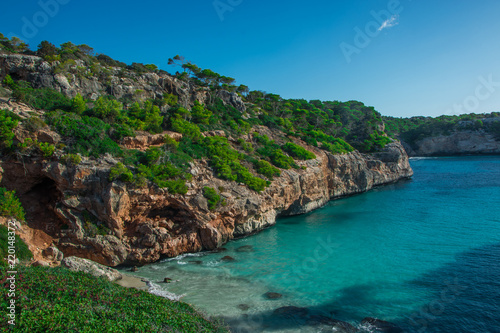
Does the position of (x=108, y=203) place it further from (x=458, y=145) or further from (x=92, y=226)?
(x=458, y=145)

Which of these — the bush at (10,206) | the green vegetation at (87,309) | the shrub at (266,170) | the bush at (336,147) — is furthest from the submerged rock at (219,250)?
the bush at (336,147)

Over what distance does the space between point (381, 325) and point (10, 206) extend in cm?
2245

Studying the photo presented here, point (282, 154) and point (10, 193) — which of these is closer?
point (10, 193)

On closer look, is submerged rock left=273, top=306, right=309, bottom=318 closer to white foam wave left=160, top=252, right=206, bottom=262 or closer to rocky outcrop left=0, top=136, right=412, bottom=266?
white foam wave left=160, top=252, right=206, bottom=262

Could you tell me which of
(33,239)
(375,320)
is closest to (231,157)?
(33,239)

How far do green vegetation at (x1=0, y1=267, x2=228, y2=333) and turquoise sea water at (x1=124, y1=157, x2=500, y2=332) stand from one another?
10.6ft

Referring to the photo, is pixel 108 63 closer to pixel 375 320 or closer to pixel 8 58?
pixel 8 58

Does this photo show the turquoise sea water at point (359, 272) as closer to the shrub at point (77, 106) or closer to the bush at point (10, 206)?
the bush at point (10, 206)

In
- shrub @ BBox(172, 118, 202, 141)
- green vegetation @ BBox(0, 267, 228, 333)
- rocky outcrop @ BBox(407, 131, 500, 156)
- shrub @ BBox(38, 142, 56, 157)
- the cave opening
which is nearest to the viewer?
green vegetation @ BBox(0, 267, 228, 333)

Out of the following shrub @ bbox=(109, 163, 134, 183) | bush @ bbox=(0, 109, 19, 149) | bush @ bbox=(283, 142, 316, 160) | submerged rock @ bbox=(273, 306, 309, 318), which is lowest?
submerged rock @ bbox=(273, 306, 309, 318)

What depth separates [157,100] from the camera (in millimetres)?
32938

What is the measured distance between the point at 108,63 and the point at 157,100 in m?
13.5

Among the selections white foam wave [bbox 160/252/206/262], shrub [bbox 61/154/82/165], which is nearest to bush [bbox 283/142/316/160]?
white foam wave [bbox 160/252/206/262]

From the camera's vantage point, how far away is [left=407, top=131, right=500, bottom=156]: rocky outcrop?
80338mm
